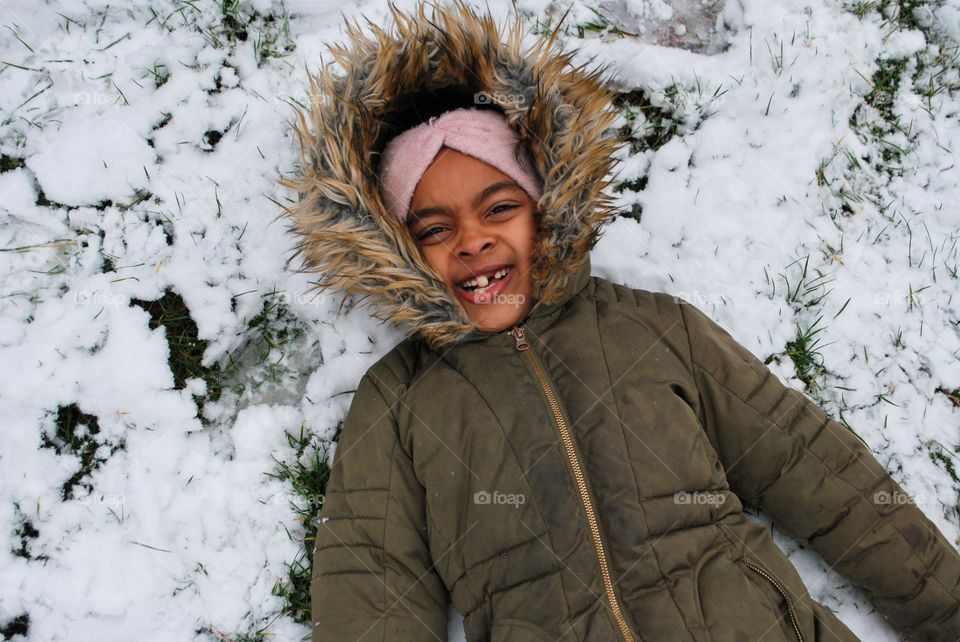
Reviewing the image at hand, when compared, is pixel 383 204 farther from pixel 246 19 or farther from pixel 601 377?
pixel 246 19

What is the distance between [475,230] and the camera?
Result: 2.22m

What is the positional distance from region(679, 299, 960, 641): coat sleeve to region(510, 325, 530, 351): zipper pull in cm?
58

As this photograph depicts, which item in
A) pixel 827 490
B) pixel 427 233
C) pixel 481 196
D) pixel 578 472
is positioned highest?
pixel 481 196

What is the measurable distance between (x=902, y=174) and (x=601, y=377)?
1760 mm

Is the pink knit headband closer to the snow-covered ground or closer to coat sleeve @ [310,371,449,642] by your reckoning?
the snow-covered ground

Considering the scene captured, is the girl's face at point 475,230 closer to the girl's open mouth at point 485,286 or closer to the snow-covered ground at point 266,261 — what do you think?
the girl's open mouth at point 485,286

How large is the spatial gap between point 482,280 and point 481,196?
276 mm

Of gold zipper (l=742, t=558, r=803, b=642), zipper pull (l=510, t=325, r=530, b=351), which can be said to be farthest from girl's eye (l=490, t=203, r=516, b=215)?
gold zipper (l=742, t=558, r=803, b=642)

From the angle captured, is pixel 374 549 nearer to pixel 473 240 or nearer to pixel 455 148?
pixel 473 240

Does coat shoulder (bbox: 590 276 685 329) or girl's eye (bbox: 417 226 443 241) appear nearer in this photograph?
girl's eye (bbox: 417 226 443 241)

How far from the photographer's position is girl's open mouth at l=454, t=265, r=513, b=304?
89.6 inches

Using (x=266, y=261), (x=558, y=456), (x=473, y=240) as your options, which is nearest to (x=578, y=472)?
(x=558, y=456)

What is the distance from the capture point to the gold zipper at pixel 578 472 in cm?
200

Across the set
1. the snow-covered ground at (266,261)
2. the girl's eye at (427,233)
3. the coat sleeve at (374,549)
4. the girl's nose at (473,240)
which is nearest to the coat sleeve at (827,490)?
the snow-covered ground at (266,261)
